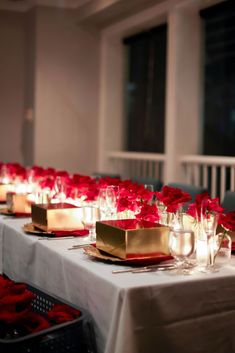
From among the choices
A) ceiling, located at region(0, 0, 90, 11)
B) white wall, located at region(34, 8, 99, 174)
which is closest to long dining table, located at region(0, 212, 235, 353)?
white wall, located at region(34, 8, 99, 174)

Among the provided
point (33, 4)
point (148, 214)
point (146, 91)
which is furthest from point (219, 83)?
point (148, 214)

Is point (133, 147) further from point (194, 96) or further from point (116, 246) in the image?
point (116, 246)

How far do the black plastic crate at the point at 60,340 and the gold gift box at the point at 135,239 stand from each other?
0.79 ft

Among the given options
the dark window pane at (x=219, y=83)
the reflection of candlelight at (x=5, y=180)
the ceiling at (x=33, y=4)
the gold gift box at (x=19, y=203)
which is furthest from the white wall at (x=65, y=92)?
the gold gift box at (x=19, y=203)

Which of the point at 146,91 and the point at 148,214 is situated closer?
the point at 148,214

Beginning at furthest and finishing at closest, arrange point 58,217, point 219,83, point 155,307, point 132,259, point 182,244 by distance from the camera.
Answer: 1. point 219,83
2. point 58,217
3. point 132,259
4. point 182,244
5. point 155,307

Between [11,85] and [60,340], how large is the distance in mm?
5106

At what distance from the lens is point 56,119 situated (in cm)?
618

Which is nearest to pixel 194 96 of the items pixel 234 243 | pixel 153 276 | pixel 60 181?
pixel 60 181

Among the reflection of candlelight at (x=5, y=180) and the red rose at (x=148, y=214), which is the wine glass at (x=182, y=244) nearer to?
the red rose at (x=148, y=214)

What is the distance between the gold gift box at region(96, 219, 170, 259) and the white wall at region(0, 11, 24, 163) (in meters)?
4.77

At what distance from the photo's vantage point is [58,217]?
2.29 meters

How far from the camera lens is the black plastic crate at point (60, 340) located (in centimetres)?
151

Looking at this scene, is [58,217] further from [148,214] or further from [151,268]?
[151,268]
